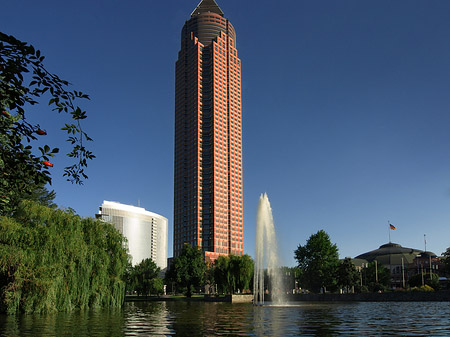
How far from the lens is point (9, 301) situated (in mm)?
31641

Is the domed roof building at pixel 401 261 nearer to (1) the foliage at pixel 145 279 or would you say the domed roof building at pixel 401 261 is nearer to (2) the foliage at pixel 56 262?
(1) the foliage at pixel 145 279

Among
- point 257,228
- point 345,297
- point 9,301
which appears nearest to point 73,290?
point 9,301

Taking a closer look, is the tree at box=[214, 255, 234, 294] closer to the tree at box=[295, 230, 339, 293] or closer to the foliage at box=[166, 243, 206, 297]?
the foliage at box=[166, 243, 206, 297]

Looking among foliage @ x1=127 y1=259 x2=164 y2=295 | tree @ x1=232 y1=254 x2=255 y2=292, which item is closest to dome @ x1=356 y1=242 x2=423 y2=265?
tree @ x1=232 y1=254 x2=255 y2=292

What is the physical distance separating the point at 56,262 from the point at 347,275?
61072mm

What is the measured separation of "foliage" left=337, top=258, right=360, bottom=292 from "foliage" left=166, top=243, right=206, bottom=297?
29383mm

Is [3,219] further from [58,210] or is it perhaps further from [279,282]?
[279,282]

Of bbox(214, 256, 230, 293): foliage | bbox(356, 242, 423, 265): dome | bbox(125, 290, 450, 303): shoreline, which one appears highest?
bbox(356, 242, 423, 265): dome

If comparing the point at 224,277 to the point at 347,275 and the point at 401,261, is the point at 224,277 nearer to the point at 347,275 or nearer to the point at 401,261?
the point at 347,275

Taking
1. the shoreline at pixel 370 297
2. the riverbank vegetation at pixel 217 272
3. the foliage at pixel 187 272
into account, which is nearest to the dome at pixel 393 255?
the riverbank vegetation at pixel 217 272

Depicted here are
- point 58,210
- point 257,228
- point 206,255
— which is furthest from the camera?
point 206,255

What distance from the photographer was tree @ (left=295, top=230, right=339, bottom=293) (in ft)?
274

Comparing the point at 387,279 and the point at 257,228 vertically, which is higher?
the point at 257,228

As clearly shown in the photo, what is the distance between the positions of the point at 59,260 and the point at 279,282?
112ft
